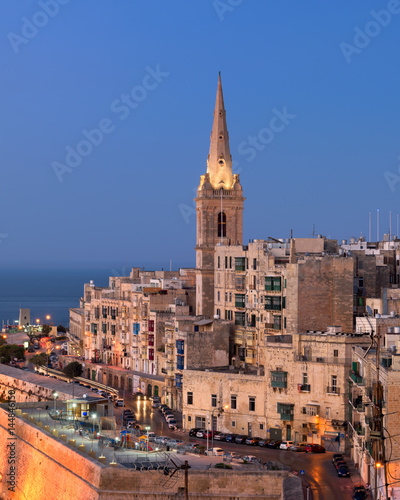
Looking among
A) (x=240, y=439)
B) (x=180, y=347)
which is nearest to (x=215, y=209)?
(x=180, y=347)

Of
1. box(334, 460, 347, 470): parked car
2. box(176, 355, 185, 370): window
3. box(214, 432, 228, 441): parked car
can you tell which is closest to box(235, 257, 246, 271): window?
box(176, 355, 185, 370): window

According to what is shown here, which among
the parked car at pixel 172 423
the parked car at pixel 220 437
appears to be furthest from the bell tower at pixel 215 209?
the parked car at pixel 220 437

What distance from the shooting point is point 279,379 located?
167 feet

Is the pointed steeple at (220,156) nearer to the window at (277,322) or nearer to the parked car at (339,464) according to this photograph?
the window at (277,322)

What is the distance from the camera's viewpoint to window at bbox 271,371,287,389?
5066 cm

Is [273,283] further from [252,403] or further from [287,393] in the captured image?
[287,393]

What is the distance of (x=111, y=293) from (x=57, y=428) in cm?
4428

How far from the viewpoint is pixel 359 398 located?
44.7 meters

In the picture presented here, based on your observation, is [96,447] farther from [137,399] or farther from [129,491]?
[137,399]

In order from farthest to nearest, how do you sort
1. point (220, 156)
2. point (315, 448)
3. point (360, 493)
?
point (220, 156), point (315, 448), point (360, 493)

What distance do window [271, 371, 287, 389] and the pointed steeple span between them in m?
24.6

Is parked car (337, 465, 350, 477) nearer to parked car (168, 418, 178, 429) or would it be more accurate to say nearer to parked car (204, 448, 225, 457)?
parked car (204, 448, 225, 457)

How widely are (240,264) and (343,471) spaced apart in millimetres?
24952

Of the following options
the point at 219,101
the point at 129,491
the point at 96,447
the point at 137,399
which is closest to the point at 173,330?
the point at 137,399
